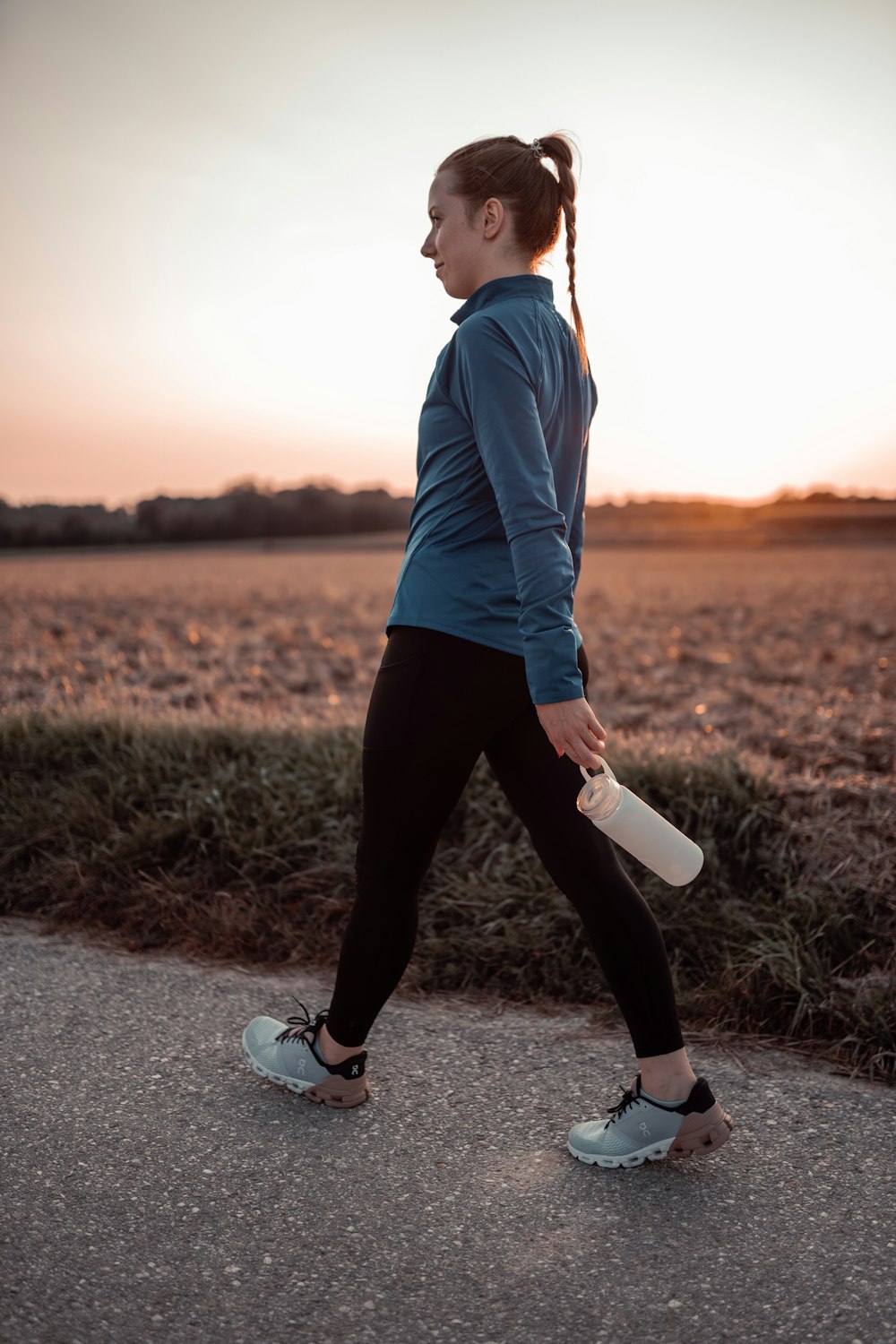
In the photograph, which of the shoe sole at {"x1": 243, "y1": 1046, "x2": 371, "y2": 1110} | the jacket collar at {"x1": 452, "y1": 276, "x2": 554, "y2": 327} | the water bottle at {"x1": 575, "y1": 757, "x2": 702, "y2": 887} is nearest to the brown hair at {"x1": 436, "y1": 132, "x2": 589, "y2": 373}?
the jacket collar at {"x1": 452, "y1": 276, "x2": 554, "y2": 327}

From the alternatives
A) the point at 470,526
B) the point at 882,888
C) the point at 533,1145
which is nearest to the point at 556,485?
the point at 470,526

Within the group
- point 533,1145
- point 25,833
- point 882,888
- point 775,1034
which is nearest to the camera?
point 533,1145

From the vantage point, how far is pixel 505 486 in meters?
2.12

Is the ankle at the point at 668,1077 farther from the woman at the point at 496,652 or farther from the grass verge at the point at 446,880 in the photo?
the grass verge at the point at 446,880

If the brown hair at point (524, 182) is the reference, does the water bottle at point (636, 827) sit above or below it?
below

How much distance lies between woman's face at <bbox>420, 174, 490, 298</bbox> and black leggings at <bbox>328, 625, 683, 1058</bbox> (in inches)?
32.3

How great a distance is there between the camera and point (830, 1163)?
243 cm

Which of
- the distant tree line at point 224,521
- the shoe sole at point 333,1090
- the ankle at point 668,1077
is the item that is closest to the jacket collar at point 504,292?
the ankle at point 668,1077

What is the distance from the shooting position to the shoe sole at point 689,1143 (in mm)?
2365

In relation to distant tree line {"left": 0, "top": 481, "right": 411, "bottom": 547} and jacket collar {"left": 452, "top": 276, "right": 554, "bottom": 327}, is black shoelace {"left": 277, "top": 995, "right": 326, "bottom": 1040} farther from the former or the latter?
distant tree line {"left": 0, "top": 481, "right": 411, "bottom": 547}

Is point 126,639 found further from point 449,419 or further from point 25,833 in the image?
point 449,419

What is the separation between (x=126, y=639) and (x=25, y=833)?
7.47m

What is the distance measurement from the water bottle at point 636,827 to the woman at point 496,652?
9cm

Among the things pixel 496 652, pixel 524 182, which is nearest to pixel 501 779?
pixel 496 652
